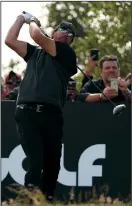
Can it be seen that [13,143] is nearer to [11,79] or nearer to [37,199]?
[11,79]

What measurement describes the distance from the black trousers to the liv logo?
8.99ft

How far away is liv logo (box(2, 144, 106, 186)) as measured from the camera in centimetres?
1293

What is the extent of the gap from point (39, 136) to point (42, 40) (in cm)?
103

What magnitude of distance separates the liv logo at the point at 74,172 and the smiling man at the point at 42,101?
2600 mm

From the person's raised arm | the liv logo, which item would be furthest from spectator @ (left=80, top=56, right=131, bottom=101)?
the person's raised arm

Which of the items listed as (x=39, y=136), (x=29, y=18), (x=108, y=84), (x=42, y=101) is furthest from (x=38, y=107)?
(x=108, y=84)

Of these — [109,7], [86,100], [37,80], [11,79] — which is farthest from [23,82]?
[109,7]

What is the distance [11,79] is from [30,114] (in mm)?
3927

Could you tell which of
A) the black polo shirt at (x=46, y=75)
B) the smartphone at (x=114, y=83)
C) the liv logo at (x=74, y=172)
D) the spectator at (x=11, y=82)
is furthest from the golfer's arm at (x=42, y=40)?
the spectator at (x=11, y=82)

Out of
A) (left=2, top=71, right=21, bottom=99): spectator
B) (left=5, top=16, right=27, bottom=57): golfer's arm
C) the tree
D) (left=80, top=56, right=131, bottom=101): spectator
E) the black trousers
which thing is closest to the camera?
the black trousers

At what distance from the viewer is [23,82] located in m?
10.2

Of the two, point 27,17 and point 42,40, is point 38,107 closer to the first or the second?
point 42,40

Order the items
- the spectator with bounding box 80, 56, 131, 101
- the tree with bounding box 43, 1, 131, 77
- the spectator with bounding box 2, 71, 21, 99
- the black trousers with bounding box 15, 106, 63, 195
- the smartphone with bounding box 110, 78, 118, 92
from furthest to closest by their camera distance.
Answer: the tree with bounding box 43, 1, 131, 77, the spectator with bounding box 2, 71, 21, 99, the spectator with bounding box 80, 56, 131, 101, the smartphone with bounding box 110, 78, 118, 92, the black trousers with bounding box 15, 106, 63, 195

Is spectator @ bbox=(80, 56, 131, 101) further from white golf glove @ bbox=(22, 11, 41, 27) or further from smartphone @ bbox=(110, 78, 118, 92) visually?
white golf glove @ bbox=(22, 11, 41, 27)
